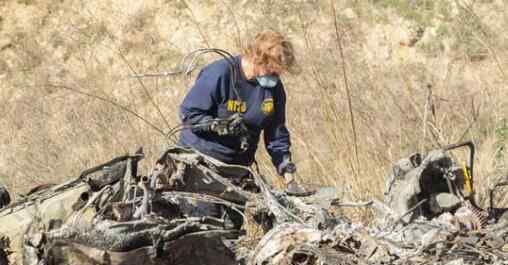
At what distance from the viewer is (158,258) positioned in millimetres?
2596

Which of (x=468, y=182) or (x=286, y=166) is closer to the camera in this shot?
(x=468, y=182)

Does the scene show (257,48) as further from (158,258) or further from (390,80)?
(390,80)

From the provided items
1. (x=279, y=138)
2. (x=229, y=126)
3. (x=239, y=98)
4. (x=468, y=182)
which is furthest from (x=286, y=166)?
(x=468, y=182)

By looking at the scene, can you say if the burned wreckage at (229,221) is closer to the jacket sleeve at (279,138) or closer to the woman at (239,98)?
the woman at (239,98)

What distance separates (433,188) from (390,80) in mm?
4992

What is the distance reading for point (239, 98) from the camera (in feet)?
14.2

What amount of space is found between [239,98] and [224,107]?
3.6 inches

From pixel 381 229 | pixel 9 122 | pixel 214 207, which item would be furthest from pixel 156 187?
pixel 9 122

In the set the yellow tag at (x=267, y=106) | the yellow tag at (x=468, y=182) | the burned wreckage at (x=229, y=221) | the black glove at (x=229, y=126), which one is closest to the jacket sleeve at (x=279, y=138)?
the yellow tag at (x=267, y=106)

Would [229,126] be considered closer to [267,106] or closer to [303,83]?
Answer: [267,106]

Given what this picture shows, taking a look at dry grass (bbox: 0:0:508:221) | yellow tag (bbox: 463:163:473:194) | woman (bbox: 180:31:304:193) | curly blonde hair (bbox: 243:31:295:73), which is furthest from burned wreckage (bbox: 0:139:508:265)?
curly blonde hair (bbox: 243:31:295:73)

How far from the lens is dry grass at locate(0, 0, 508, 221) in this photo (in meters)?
5.30

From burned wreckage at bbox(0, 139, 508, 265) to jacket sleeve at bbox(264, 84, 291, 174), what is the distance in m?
1.54

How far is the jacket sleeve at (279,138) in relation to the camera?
459cm
